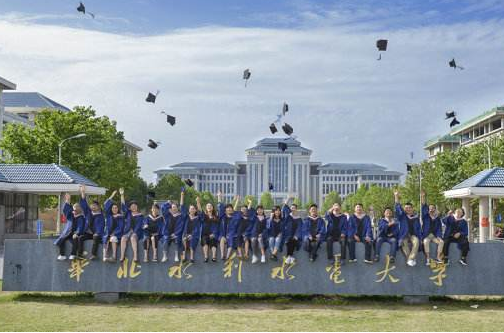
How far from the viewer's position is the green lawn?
8.79 metres

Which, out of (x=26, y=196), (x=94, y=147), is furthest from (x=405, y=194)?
(x=26, y=196)

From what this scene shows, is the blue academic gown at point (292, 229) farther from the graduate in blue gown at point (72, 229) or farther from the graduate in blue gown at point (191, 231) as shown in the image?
the graduate in blue gown at point (72, 229)

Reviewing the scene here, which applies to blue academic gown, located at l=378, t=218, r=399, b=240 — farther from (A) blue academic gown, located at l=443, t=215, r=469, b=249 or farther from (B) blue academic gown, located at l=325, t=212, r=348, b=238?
(A) blue academic gown, located at l=443, t=215, r=469, b=249

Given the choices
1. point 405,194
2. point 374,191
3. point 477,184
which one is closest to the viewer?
point 477,184

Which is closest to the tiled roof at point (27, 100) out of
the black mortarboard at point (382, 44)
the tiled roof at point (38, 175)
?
the tiled roof at point (38, 175)

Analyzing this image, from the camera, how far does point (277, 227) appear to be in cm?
1112

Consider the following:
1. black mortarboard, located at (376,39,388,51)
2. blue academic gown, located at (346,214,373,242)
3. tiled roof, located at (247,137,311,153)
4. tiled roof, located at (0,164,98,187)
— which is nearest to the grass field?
blue academic gown, located at (346,214,373,242)

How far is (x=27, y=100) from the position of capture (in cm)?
7425

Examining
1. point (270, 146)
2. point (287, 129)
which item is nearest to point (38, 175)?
point (287, 129)

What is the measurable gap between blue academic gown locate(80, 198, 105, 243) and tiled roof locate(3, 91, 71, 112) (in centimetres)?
6314

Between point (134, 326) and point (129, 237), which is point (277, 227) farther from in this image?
point (134, 326)

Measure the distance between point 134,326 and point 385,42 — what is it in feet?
31.5

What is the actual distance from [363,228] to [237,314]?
8.86 feet

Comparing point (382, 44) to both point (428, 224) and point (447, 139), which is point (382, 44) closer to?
point (428, 224)
